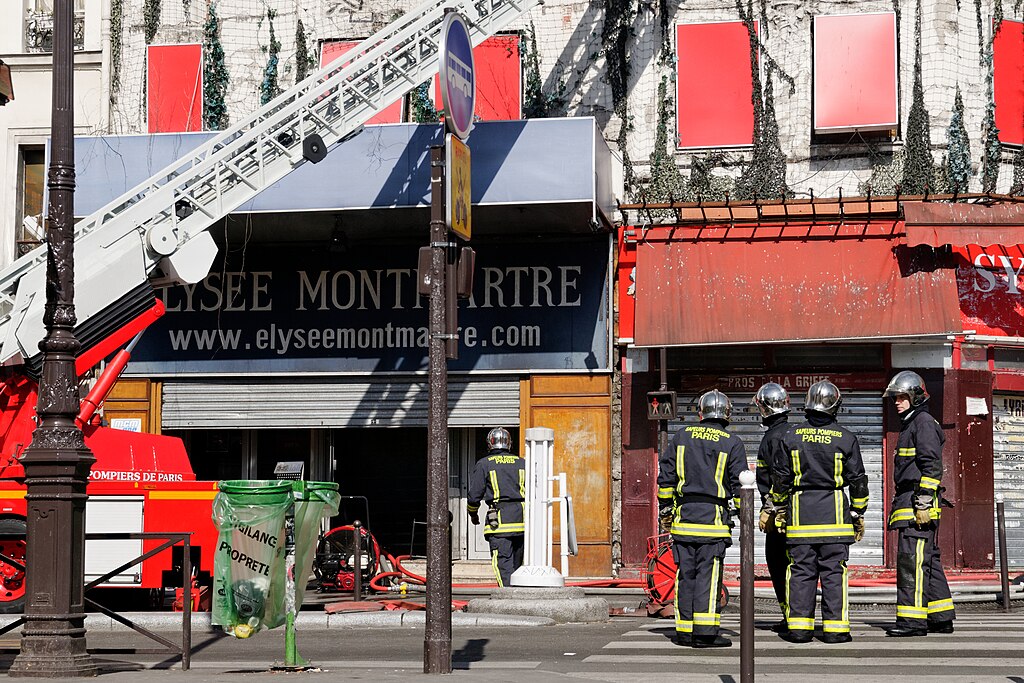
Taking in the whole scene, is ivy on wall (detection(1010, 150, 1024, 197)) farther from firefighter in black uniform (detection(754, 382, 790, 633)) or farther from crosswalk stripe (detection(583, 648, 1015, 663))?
crosswalk stripe (detection(583, 648, 1015, 663))

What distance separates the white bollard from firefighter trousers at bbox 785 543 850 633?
119 inches

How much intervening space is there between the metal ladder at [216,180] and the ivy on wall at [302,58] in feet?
7.40

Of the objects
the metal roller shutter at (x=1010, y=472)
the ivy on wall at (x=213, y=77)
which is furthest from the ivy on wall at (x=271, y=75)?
the metal roller shutter at (x=1010, y=472)

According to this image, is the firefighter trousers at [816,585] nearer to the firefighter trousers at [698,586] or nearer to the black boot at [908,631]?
the firefighter trousers at [698,586]

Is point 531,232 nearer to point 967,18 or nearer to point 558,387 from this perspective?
point 558,387

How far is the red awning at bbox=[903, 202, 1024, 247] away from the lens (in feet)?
58.7

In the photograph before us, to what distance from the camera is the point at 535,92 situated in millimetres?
20062

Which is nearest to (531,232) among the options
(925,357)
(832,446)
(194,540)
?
(925,357)

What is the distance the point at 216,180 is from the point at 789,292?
24.8ft

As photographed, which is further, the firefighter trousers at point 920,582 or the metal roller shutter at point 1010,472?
the metal roller shutter at point 1010,472

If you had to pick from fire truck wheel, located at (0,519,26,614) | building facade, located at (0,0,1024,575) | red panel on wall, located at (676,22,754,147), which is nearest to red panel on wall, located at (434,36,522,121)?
building facade, located at (0,0,1024,575)

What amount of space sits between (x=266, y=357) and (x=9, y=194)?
481 centimetres

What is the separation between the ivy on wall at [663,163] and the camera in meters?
19.6

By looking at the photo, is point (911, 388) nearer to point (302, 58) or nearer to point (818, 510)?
point (818, 510)
